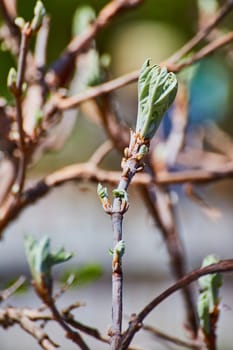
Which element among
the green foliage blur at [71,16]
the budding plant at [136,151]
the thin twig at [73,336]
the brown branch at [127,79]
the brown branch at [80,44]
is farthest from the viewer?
the green foliage blur at [71,16]

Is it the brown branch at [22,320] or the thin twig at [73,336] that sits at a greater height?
the brown branch at [22,320]

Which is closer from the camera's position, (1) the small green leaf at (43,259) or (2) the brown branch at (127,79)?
(1) the small green leaf at (43,259)

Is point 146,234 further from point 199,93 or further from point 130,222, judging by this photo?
point 199,93

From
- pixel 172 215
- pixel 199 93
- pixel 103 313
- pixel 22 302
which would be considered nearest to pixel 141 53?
pixel 103 313

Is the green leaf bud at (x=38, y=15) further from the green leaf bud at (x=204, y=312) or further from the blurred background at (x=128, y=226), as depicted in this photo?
the blurred background at (x=128, y=226)

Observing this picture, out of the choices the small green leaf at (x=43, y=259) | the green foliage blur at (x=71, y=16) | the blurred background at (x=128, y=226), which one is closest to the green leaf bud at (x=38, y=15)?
the small green leaf at (x=43, y=259)

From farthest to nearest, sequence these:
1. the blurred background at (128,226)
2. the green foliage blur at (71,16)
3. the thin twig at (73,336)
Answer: the blurred background at (128,226)
the green foliage blur at (71,16)
the thin twig at (73,336)

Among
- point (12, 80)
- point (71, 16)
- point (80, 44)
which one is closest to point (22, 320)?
point (12, 80)

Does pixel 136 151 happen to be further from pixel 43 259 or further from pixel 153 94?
pixel 43 259
